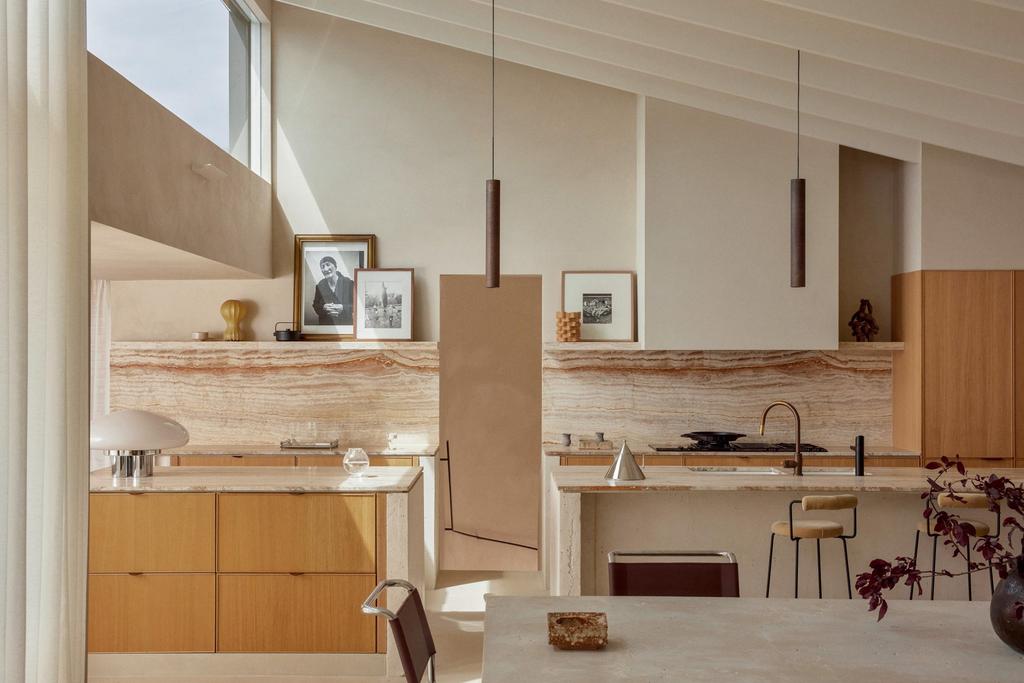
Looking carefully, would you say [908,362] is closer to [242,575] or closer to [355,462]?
[355,462]

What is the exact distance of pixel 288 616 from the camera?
181 inches

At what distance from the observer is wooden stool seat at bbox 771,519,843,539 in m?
4.53

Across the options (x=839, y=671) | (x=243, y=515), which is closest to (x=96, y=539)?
(x=243, y=515)

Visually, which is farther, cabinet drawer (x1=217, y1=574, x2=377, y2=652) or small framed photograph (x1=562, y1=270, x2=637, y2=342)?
small framed photograph (x1=562, y1=270, x2=637, y2=342)

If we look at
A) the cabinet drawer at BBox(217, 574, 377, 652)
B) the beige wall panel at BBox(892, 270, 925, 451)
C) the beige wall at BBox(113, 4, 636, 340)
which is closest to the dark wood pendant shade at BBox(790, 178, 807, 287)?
the beige wall panel at BBox(892, 270, 925, 451)

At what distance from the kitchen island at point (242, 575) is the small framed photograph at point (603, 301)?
292cm

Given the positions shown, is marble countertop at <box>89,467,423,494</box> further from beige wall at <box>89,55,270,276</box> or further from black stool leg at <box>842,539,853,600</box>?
black stool leg at <box>842,539,853,600</box>

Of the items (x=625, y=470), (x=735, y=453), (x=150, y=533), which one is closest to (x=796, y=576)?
(x=625, y=470)

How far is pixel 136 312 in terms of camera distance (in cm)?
723

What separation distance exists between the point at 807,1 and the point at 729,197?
252cm

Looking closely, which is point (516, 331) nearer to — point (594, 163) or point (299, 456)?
point (594, 163)

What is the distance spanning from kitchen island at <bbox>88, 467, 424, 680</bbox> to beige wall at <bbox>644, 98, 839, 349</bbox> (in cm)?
Result: 293

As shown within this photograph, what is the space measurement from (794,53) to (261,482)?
386cm

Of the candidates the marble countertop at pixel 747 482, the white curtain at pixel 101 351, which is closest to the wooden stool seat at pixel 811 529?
the marble countertop at pixel 747 482
